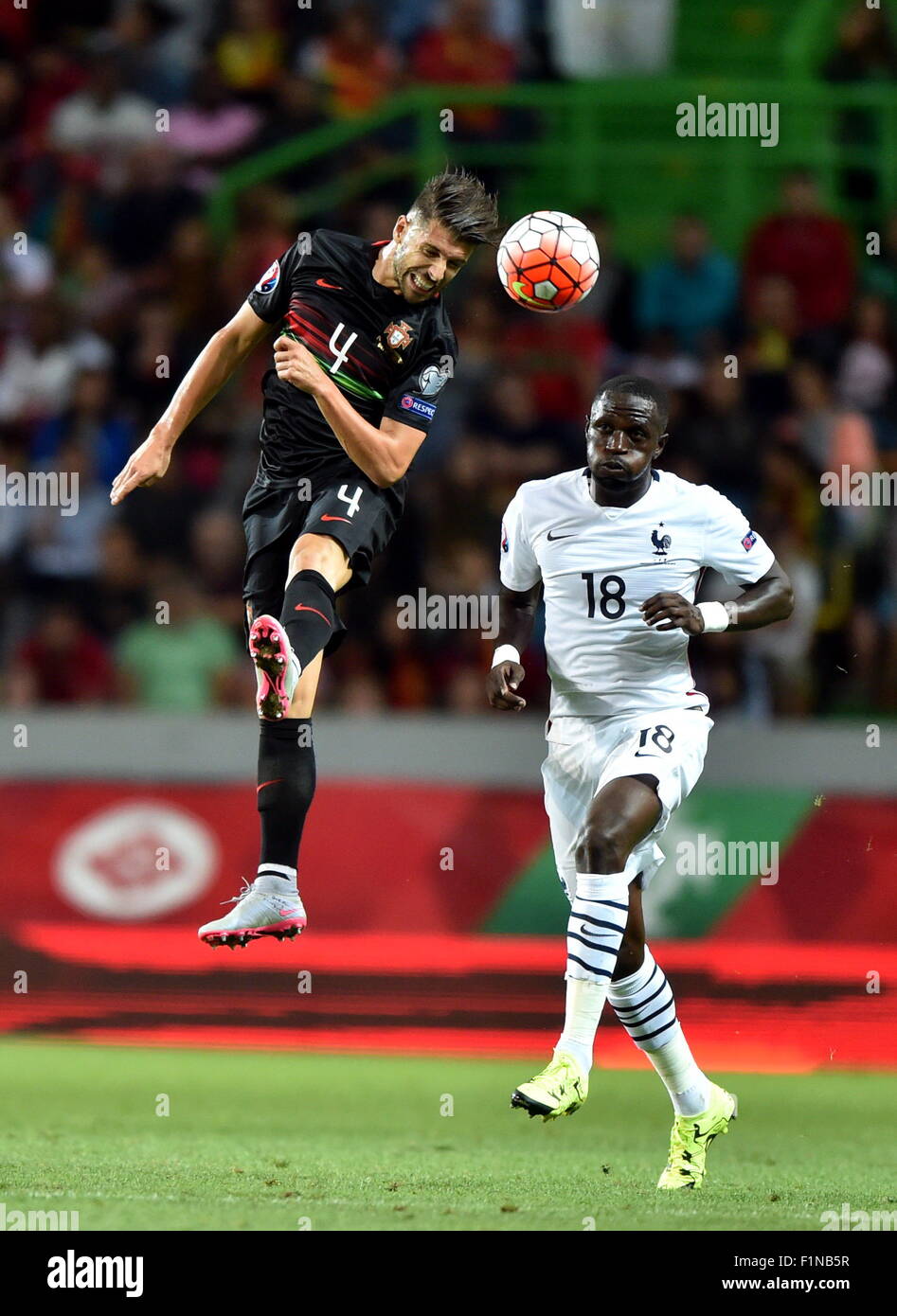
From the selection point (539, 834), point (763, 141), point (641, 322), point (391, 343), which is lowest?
point (539, 834)

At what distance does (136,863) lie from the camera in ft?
36.0

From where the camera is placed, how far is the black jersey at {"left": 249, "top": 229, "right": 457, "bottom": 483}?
6.78 meters

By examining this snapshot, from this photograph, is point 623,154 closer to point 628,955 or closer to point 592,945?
point 628,955

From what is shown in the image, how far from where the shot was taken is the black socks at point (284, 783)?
21.4ft

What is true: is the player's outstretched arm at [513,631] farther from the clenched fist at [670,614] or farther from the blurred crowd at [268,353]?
the blurred crowd at [268,353]

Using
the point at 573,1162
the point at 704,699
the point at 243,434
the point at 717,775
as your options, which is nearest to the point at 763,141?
the point at 243,434

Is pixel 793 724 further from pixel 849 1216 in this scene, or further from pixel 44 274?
pixel 44 274

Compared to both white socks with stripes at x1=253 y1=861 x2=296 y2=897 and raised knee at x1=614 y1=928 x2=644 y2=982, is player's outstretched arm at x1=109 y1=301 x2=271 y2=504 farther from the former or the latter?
raised knee at x1=614 y1=928 x2=644 y2=982

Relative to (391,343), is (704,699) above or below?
below

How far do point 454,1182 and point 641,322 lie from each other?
7.36m

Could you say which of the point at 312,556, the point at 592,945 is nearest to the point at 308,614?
the point at 312,556

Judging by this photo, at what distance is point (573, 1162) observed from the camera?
744cm

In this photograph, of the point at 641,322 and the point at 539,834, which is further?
the point at 641,322

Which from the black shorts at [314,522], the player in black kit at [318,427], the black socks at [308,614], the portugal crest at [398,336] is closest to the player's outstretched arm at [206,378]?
the player in black kit at [318,427]
